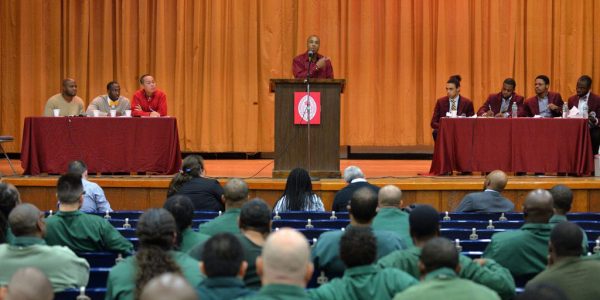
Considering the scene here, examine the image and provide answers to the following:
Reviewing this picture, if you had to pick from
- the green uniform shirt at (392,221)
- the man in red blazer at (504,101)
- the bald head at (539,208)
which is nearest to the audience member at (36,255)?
the green uniform shirt at (392,221)

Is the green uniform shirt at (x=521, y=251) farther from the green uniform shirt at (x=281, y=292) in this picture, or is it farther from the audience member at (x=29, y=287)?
the audience member at (x=29, y=287)

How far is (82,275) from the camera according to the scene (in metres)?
4.82

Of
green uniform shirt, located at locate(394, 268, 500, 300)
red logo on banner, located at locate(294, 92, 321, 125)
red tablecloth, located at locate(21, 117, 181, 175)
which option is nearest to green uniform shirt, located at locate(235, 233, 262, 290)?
green uniform shirt, located at locate(394, 268, 500, 300)

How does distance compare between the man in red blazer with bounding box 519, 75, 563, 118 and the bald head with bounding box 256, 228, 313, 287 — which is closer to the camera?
the bald head with bounding box 256, 228, 313, 287

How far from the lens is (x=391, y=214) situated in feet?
19.7

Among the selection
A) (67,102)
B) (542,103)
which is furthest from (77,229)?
(542,103)

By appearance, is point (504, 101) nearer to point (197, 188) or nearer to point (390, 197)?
point (197, 188)

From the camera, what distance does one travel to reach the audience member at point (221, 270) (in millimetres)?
3729

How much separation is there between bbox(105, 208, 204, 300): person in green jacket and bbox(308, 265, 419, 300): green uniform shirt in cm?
63

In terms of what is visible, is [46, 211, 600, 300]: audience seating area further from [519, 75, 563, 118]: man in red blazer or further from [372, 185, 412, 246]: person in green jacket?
[519, 75, 563, 118]: man in red blazer

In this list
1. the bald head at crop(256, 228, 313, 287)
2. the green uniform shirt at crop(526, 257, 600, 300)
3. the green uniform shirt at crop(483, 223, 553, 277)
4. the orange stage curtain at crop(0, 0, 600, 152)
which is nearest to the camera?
the bald head at crop(256, 228, 313, 287)

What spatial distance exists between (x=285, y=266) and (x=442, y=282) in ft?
2.21

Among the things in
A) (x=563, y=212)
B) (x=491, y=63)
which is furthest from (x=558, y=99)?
(x=563, y=212)

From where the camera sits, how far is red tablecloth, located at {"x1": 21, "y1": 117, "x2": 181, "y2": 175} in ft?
37.6
